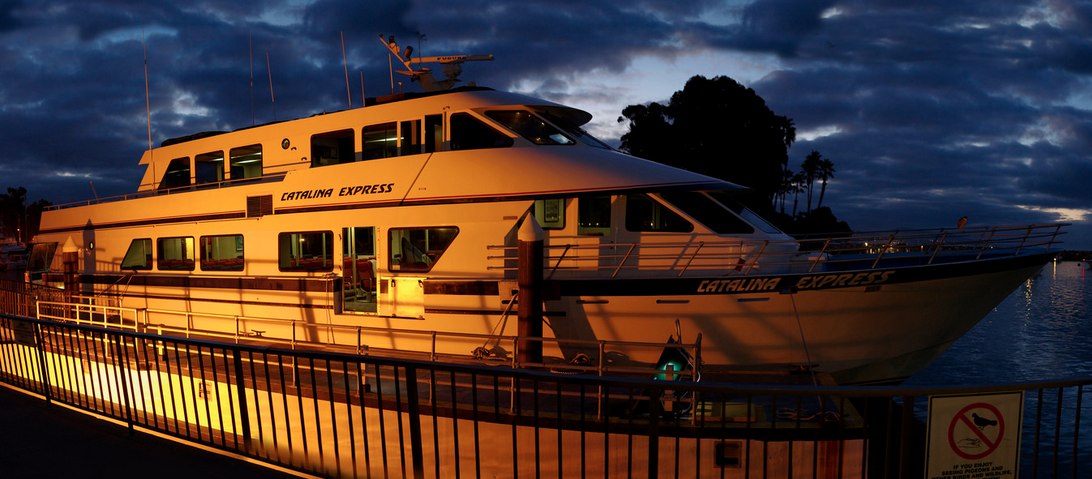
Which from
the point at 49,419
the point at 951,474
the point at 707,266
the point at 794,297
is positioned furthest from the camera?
the point at 707,266

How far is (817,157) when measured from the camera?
298 feet

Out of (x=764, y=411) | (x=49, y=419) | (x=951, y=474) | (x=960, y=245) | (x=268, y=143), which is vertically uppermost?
(x=268, y=143)

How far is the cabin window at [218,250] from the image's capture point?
1453cm

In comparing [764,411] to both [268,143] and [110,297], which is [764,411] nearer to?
[268,143]

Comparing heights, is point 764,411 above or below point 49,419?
below

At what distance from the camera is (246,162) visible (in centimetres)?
1525

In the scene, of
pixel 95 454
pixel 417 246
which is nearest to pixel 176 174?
pixel 417 246

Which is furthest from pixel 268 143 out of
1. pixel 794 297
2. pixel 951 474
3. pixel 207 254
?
pixel 951 474

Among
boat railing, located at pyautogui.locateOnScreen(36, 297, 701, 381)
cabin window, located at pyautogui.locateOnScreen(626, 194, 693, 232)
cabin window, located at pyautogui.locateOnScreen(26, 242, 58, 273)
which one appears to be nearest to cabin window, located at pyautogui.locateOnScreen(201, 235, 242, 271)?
boat railing, located at pyautogui.locateOnScreen(36, 297, 701, 381)

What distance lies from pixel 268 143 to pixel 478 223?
608cm

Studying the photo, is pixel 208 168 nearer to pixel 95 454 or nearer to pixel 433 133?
pixel 433 133

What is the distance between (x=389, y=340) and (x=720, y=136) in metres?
29.7

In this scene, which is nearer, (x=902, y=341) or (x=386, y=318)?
(x=902, y=341)

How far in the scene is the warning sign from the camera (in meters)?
3.79
